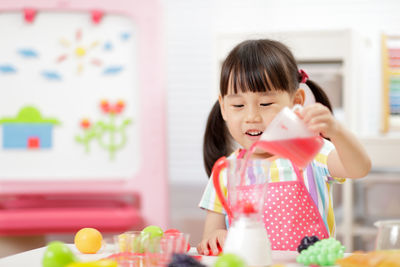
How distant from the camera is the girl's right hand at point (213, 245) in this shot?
0.94 metres

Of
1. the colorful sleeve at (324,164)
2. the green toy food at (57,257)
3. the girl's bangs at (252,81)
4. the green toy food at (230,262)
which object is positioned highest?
the girl's bangs at (252,81)

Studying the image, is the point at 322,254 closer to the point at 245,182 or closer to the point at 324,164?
the point at 245,182

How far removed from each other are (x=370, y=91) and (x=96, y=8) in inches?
55.1

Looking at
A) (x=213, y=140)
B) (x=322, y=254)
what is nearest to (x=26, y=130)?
(x=213, y=140)

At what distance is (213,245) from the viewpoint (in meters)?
0.97

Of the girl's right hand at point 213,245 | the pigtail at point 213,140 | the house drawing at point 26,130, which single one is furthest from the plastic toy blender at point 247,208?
the house drawing at point 26,130

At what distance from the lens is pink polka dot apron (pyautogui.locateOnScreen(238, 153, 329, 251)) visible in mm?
1123

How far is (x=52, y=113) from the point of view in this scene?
2029mm

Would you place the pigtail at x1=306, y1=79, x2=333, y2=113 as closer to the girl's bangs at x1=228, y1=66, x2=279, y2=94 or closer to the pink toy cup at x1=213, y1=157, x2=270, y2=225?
the girl's bangs at x1=228, y1=66, x2=279, y2=94

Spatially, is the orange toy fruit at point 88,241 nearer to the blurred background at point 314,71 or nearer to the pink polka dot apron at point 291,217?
the pink polka dot apron at point 291,217

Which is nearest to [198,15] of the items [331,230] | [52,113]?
[52,113]

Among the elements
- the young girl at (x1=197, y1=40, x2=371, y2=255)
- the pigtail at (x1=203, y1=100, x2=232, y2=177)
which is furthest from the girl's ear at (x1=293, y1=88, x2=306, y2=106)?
the pigtail at (x1=203, y1=100, x2=232, y2=177)

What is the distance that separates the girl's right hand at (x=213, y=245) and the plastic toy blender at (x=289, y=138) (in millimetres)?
227

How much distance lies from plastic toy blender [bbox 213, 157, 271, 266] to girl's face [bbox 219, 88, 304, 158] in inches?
12.1
